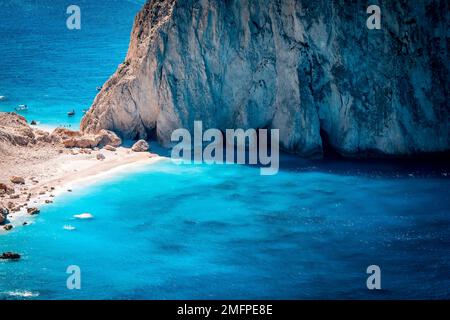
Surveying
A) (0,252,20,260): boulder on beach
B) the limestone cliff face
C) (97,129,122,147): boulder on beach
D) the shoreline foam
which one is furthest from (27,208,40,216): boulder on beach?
the limestone cliff face

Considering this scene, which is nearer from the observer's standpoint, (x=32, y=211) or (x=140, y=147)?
(x=32, y=211)

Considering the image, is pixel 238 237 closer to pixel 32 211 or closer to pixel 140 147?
pixel 32 211

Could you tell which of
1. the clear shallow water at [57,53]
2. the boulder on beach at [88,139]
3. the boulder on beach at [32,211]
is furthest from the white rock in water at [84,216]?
the clear shallow water at [57,53]

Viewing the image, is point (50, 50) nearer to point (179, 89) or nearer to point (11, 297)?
point (179, 89)

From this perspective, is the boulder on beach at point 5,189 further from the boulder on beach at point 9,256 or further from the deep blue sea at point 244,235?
the boulder on beach at point 9,256

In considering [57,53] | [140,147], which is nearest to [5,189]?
[140,147]
